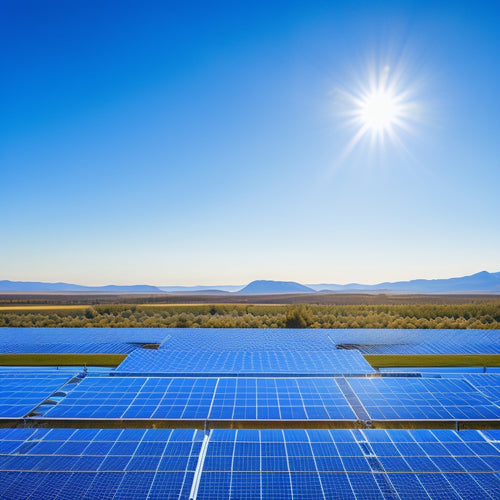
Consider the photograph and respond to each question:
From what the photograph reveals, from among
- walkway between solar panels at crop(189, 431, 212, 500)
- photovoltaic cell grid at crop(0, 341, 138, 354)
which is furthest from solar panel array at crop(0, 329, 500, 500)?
photovoltaic cell grid at crop(0, 341, 138, 354)

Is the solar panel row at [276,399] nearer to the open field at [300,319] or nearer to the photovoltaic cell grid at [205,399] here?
the photovoltaic cell grid at [205,399]

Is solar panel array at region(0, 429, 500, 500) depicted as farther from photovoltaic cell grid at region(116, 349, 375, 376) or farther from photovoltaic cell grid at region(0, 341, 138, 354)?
photovoltaic cell grid at region(0, 341, 138, 354)

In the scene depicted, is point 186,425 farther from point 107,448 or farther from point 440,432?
point 440,432

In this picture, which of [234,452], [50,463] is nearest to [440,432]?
[234,452]

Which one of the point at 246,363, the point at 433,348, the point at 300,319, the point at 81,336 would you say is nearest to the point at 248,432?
the point at 246,363

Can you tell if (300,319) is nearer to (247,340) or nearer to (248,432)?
(247,340)
